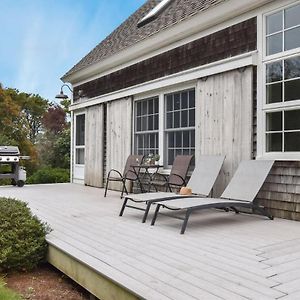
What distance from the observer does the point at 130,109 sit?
25.7 ft

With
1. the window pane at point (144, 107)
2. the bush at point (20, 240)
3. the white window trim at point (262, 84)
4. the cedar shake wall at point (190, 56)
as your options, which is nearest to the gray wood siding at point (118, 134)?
the window pane at point (144, 107)

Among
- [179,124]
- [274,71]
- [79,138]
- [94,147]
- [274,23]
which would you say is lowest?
[94,147]

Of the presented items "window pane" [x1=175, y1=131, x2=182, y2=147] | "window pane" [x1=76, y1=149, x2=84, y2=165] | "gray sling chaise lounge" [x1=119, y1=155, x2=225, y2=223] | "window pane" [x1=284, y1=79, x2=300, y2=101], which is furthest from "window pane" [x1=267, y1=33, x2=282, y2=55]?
"window pane" [x1=76, y1=149, x2=84, y2=165]

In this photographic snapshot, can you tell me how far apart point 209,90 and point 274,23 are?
1348 mm

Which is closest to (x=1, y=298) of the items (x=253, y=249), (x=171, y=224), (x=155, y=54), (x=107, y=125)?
(x=253, y=249)

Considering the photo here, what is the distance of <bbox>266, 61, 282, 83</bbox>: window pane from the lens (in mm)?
4723

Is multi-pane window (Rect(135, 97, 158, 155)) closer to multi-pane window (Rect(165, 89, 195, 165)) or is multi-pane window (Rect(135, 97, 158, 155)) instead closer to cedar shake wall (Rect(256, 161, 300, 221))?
multi-pane window (Rect(165, 89, 195, 165))

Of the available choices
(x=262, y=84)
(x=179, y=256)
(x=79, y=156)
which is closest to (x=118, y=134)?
(x=79, y=156)

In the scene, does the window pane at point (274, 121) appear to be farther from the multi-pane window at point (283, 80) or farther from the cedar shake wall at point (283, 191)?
the cedar shake wall at point (283, 191)

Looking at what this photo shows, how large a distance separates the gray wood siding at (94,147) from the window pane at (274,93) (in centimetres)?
481

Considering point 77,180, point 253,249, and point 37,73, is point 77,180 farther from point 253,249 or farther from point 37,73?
point 37,73

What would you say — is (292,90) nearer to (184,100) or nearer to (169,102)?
(184,100)

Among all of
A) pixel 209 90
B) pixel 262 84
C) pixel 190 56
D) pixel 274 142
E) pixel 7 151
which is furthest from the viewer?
pixel 7 151

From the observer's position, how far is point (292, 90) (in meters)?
4.57
